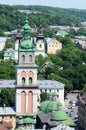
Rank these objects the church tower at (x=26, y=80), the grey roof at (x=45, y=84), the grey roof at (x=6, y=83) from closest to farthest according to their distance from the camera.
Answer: the church tower at (x=26, y=80) < the grey roof at (x=6, y=83) < the grey roof at (x=45, y=84)

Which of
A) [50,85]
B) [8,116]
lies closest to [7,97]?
[8,116]

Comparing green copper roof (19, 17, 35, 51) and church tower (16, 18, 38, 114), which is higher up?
green copper roof (19, 17, 35, 51)

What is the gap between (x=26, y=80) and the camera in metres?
62.4

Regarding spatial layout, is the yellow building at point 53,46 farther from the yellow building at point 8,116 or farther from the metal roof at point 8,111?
the yellow building at point 8,116

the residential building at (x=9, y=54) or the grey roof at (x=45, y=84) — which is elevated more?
the grey roof at (x=45, y=84)

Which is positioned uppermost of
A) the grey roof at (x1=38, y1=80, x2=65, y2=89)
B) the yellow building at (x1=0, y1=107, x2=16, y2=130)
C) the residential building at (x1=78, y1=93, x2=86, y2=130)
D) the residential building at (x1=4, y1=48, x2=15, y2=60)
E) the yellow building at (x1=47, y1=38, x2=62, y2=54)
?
the yellow building at (x1=0, y1=107, x2=16, y2=130)

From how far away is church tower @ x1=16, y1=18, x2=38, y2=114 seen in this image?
6216 centimetres

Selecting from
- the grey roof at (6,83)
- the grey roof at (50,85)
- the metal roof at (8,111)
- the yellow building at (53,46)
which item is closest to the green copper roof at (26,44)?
the metal roof at (8,111)

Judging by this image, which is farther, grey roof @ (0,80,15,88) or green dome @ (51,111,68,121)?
grey roof @ (0,80,15,88)

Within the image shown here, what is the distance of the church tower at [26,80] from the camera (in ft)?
204

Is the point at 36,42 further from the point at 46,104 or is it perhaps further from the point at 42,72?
the point at 46,104

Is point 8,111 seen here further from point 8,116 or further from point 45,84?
point 45,84

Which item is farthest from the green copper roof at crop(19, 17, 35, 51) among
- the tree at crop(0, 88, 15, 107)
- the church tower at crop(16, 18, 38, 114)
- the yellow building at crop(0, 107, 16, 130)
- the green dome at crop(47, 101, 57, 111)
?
the tree at crop(0, 88, 15, 107)

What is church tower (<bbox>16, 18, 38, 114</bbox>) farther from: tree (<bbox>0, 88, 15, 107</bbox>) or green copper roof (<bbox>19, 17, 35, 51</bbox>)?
tree (<bbox>0, 88, 15, 107</bbox>)
